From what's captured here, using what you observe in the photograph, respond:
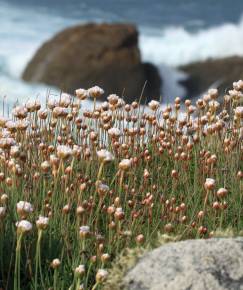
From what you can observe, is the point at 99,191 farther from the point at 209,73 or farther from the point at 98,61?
the point at 209,73

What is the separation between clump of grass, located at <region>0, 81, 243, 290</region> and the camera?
4.52 m

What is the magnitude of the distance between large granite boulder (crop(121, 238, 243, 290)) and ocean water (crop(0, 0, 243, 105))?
1998cm

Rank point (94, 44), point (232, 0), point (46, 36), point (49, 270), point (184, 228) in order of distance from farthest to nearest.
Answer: point (232, 0)
point (46, 36)
point (94, 44)
point (184, 228)
point (49, 270)

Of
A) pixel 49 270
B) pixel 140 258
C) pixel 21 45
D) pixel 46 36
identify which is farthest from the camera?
pixel 46 36

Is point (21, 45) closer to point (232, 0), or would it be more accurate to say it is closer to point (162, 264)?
point (232, 0)

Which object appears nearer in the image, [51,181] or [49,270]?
[49,270]

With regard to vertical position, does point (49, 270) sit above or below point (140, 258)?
below

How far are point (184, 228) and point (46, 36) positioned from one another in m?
32.7

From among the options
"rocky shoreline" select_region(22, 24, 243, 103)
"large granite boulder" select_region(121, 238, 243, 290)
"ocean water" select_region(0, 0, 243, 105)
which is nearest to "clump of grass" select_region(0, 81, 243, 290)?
"large granite boulder" select_region(121, 238, 243, 290)

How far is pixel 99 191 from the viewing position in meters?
4.60

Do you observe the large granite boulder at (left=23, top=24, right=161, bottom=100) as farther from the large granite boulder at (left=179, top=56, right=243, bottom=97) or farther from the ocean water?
the ocean water

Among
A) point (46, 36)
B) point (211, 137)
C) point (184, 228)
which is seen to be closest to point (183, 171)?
point (211, 137)

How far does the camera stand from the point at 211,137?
6.25 m

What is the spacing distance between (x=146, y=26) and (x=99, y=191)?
37.0 m
